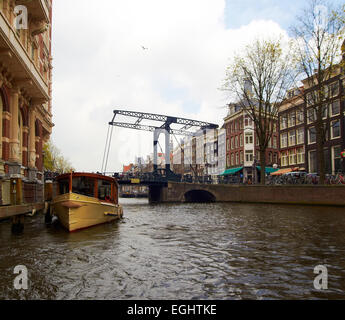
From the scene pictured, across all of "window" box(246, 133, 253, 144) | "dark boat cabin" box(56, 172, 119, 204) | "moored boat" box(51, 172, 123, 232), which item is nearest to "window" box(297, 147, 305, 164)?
"window" box(246, 133, 253, 144)

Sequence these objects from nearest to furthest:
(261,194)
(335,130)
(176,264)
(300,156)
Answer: (176,264) < (261,194) < (335,130) < (300,156)

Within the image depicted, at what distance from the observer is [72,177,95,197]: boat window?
14719mm

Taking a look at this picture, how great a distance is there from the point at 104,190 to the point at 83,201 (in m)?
2.86

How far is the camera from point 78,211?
43.5ft

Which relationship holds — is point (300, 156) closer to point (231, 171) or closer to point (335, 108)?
point (335, 108)

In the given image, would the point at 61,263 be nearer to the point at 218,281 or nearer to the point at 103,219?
the point at 218,281

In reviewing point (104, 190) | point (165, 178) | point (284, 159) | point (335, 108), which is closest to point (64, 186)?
point (104, 190)

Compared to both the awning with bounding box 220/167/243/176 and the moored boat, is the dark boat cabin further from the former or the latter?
the awning with bounding box 220/167/243/176

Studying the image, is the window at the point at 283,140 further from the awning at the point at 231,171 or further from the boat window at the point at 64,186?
the boat window at the point at 64,186

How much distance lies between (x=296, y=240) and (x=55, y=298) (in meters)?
7.61

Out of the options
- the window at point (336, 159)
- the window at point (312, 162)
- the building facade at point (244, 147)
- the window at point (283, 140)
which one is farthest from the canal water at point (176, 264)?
the building facade at point (244, 147)

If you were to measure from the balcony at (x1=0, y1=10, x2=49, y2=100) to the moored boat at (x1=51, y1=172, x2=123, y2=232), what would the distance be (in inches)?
221

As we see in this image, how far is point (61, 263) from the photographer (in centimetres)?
758
